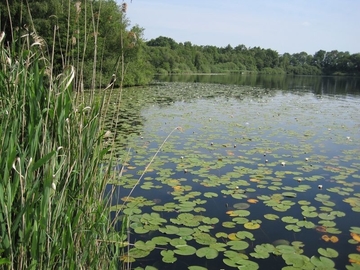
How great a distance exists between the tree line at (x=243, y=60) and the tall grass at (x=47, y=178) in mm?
53568

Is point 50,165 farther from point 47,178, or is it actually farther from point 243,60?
point 243,60

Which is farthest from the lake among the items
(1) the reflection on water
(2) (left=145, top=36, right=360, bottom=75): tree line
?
(2) (left=145, top=36, right=360, bottom=75): tree line

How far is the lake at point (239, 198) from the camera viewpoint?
125 inches

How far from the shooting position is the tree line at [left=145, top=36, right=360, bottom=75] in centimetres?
6220

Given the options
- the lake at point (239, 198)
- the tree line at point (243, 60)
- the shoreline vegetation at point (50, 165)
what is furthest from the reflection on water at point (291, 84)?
the shoreline vegetation at point (50, 165)

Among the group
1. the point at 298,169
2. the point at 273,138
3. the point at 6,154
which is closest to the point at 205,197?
the point at 298,169

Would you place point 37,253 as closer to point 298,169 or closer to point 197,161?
point 197,161

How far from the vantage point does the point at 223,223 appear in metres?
3.81

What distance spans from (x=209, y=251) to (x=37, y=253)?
1.83 meters

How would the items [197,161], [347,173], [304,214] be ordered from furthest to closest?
1. [197,161]
2. [347,173]
3. [304,214]

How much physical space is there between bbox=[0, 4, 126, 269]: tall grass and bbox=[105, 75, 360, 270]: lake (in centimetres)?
34

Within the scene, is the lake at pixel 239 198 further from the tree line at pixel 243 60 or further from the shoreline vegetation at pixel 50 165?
the tree line at pixel 243 60

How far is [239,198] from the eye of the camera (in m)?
4.51

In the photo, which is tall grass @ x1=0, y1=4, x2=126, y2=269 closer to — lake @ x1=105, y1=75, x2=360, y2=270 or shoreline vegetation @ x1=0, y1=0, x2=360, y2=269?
shoreline vegetation @ x1=0, y1=0, x2=360, y2=269
